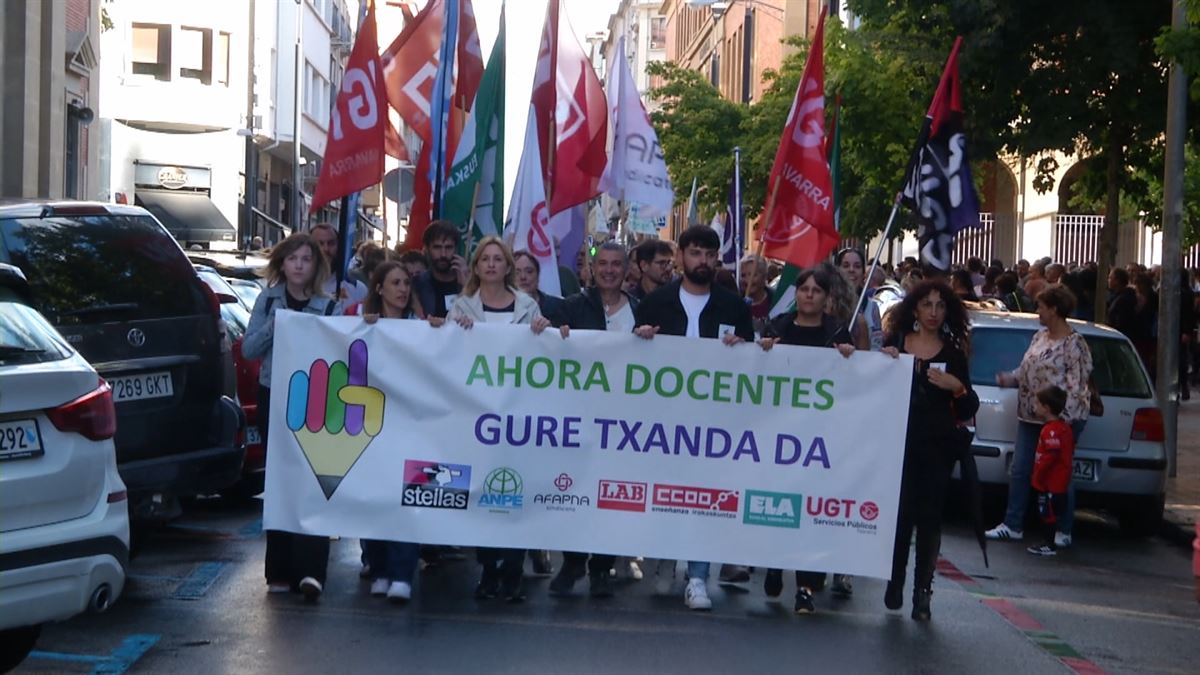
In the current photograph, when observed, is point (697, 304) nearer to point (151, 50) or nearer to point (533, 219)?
point (533, 219)

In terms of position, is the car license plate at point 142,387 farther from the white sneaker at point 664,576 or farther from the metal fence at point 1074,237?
the metal fence at point 1074,237

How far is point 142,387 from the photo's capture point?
881cm

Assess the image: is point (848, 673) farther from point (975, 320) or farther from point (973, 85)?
point (973, 85)

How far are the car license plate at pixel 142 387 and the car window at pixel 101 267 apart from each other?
0.30 m

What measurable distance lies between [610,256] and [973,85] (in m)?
10.2

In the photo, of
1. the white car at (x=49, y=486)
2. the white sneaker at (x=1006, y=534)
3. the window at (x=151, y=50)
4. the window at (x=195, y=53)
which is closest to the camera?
the white car at (x=49, y=486)

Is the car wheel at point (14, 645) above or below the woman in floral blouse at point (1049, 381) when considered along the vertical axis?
below

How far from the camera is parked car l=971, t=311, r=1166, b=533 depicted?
41.3 feet

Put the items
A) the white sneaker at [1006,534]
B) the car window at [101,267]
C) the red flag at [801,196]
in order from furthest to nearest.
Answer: the white sneaker at [1006,534]
the red flag at [801,196]
the car window at [101,267]

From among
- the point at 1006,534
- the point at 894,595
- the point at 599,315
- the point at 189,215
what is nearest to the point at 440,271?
the point at 599,315

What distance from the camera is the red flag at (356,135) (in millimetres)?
11586

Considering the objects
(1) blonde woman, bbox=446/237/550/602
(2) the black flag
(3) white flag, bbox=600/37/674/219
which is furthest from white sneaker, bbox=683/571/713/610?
(3) white flag, bbox=600/37/674/219

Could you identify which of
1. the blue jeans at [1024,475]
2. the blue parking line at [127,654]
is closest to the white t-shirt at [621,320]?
the blue parking line at [127,654]

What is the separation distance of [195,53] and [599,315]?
39.1 meters
